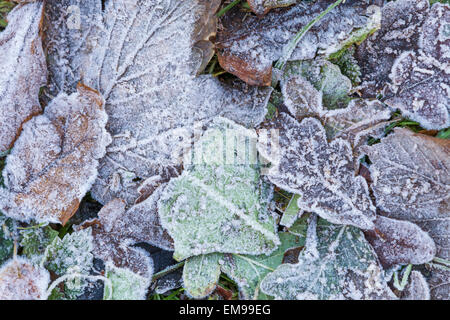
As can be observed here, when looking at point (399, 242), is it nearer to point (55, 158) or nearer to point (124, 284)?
point (124, 284)

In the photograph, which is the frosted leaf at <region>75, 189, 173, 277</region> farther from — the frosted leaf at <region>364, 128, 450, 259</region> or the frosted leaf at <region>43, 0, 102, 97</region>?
the frosted leaf at <region>364, 128, 450, 259</region>

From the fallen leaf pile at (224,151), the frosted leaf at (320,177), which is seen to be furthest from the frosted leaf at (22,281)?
the frosted leaf at (320,177)

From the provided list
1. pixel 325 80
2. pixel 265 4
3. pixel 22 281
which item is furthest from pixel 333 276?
pixel 22 281

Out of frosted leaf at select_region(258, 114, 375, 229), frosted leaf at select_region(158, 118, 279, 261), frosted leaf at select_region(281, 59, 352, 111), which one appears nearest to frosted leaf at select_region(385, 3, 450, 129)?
frosted leaf at select_region(281, 59, 352, 111)

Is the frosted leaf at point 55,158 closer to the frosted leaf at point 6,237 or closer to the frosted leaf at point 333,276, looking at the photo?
the frosted leaf at point 6,237

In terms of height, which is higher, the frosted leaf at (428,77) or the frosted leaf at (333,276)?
the frosted leaf at (428,77)
